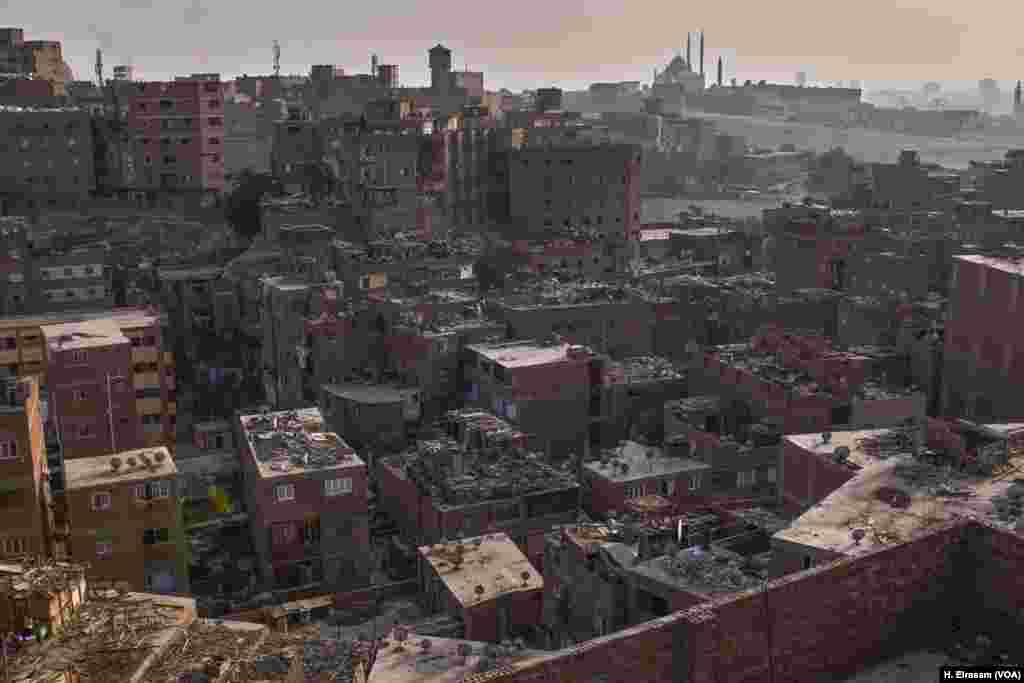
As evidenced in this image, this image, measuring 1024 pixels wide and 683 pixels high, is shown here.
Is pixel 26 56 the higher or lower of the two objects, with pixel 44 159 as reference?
higher

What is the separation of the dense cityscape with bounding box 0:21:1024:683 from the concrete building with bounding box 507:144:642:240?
19 cm

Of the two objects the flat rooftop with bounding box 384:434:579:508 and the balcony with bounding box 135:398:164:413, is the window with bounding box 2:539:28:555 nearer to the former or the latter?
the flat rooftop with bounding box 384:434:579:508

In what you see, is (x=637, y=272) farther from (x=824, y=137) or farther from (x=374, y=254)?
(x=824, y=137)

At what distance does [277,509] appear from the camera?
25.3m

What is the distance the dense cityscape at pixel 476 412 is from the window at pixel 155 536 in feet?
0.26

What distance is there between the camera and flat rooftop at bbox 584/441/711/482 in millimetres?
26828

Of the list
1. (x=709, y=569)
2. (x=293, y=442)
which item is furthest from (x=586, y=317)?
(x=709, y=569)

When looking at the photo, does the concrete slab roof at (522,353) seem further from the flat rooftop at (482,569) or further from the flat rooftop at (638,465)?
the flat rooftop at (482,569)

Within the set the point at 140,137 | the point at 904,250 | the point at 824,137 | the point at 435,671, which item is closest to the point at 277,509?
the point at 435,671

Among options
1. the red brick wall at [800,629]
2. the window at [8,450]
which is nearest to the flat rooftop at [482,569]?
the window at [8,450]

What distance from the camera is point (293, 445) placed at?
27.1 metres

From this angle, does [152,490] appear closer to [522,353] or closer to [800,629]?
[522,353]

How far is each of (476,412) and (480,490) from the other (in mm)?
5071

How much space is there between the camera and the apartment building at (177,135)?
59688mm
